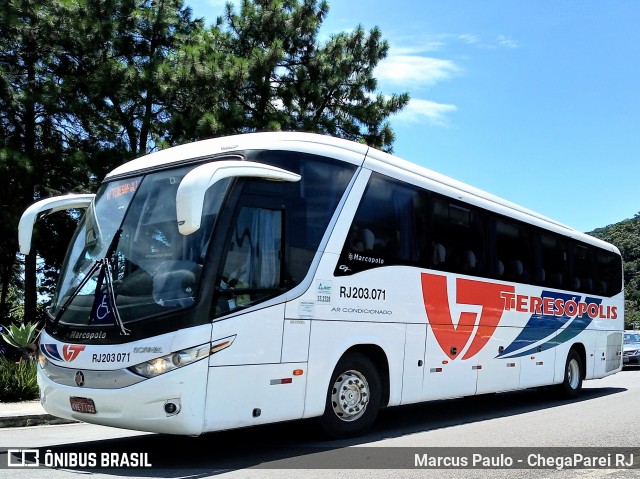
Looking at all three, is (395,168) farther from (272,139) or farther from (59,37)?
(59,37)

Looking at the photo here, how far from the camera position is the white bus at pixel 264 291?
6.61 metres

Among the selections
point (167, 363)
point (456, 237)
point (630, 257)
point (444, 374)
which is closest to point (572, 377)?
point (444, 374)

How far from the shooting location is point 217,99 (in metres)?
19.8

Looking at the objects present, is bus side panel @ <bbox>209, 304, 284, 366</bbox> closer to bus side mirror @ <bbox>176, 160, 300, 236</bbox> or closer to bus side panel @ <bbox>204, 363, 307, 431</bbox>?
bus side panel @ <bbox>204, 363, 307, 431</bbox>

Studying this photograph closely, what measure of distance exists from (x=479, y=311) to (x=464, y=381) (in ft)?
3.90

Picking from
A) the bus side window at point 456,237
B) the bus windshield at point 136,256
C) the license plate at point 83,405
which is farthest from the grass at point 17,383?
the bus side window at point 456,237

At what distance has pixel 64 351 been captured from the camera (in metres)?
7.12

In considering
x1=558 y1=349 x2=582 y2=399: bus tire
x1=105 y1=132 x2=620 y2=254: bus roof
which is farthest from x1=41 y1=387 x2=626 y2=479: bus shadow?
x1=558 y1=349 x2=582 y2=399: bus tire

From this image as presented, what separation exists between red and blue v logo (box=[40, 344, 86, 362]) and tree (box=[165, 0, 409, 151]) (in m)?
12.2

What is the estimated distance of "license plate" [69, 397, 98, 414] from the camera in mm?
6750

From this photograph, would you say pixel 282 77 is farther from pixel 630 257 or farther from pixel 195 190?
pixel 630 257

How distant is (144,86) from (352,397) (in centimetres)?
1445

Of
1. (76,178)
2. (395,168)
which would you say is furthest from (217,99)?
(395,168)

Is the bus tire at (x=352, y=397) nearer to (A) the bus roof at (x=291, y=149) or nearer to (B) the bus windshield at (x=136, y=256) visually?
(B) the bus windshield at (x=136, y=256)
